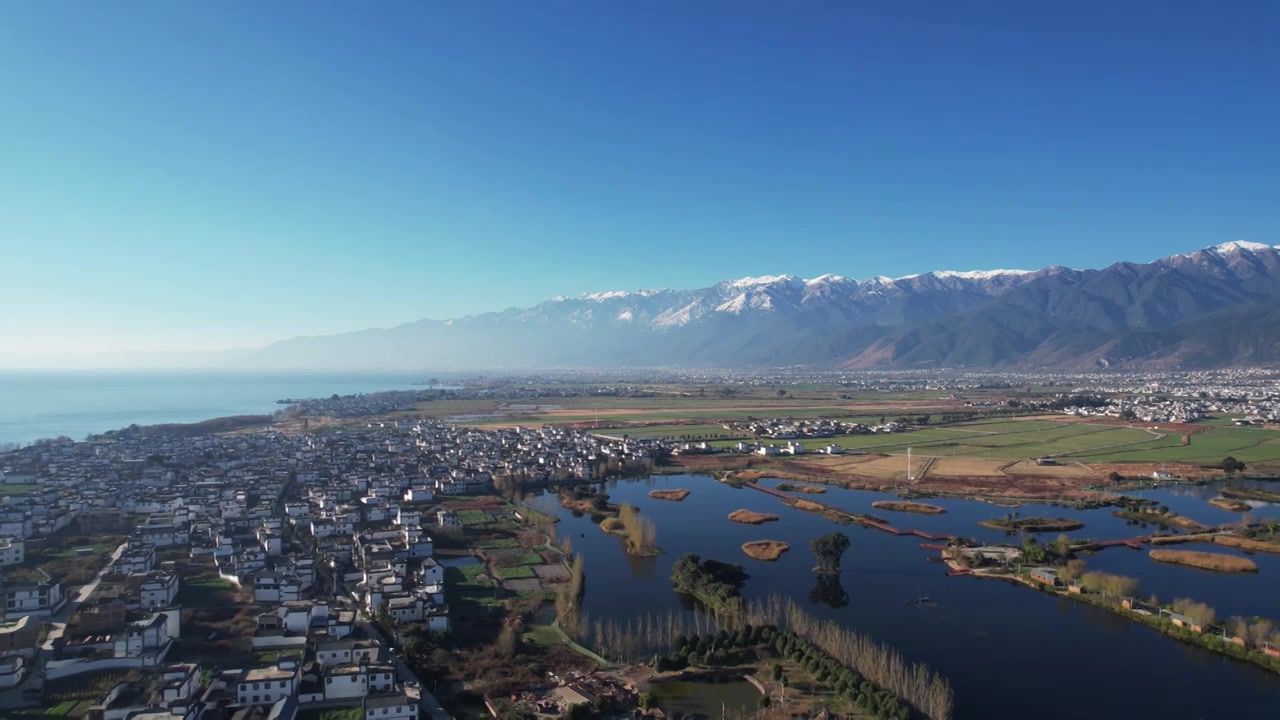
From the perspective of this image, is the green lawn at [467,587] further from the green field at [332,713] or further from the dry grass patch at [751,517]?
the dry grass patch at [751,517]

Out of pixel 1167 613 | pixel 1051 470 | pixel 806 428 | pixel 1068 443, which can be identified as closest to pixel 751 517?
pixel 1167 613

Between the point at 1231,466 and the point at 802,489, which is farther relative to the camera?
the point at 1231,466

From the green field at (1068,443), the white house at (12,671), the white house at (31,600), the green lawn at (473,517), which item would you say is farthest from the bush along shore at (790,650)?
the green field at (1068,443)

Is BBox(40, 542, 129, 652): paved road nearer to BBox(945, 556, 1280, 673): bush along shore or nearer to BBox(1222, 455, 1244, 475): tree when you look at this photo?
Result: BBox(945, 556, 1280, 673): bush along shore

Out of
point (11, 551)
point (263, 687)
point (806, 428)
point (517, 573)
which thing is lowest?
point (517, 573)

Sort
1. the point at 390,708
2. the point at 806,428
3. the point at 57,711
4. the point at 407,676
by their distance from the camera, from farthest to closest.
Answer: the point at 806,428 < the point at 407,676 < the point at 57,711 < the point at 390,708

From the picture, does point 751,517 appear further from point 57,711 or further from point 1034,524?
point 57,711
